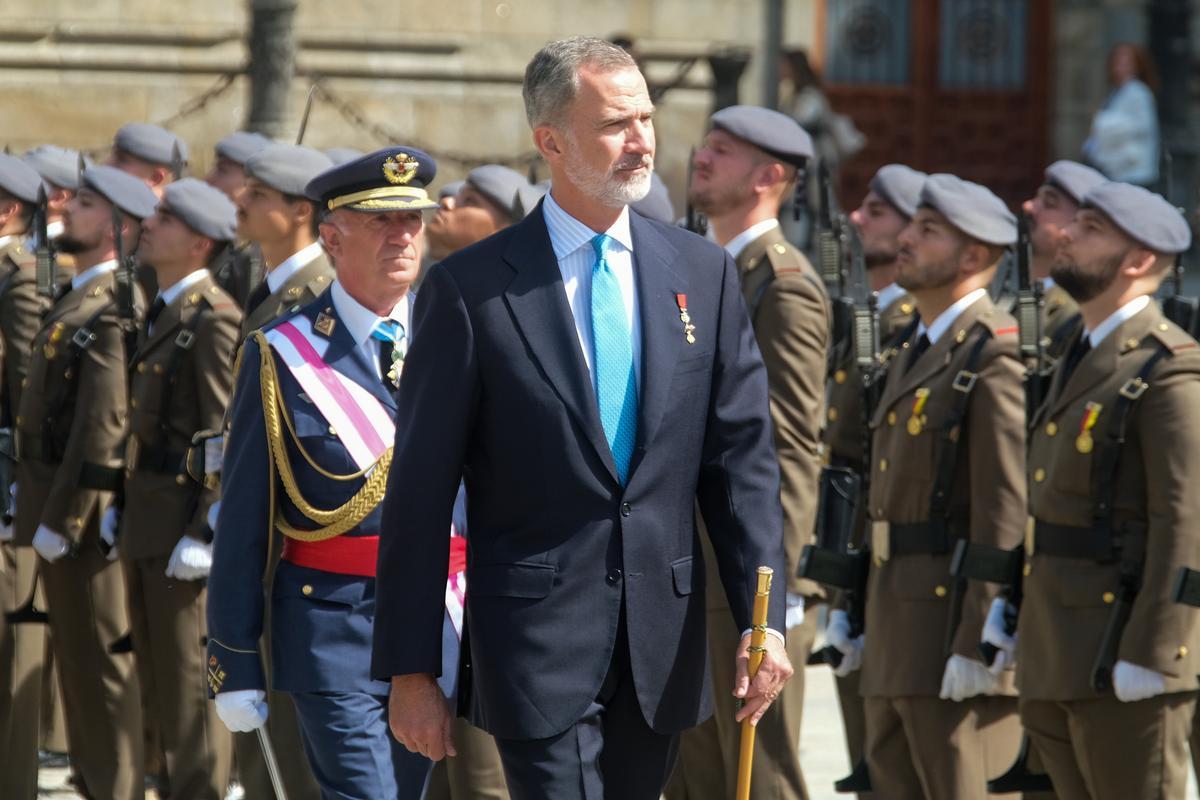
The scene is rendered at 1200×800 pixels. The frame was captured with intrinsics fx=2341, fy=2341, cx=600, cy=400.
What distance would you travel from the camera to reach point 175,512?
285 inches

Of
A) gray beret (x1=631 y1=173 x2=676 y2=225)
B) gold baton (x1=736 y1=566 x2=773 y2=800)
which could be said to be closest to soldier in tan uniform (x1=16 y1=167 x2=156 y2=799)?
gray beret (x1=631 y1=173 x2=676 y2=225)

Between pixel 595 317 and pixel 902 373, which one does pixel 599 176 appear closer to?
pixel 595 317

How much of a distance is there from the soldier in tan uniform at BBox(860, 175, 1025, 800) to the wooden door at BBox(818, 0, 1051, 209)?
13402 millimetres

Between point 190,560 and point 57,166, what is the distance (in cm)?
340

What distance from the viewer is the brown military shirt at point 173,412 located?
23.7ft

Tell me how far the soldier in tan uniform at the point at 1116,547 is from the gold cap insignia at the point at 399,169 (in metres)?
1.81

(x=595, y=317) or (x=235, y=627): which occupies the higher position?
(x=595, y=317)

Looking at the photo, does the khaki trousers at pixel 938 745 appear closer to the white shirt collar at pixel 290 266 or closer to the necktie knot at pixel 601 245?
the white shirt collar at pixel 290 266

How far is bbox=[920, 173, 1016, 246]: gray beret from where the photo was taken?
670 cm

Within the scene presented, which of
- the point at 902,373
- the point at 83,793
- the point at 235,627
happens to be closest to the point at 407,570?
the point at 235,627

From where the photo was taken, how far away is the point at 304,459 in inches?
207

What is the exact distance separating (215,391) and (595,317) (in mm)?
3193

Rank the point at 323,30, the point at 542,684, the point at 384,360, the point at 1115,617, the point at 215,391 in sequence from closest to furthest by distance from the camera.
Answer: the point at 542,684 → the point at 384,360 → the point at 1115,617 → the point at 215,391 → the point at 323,30

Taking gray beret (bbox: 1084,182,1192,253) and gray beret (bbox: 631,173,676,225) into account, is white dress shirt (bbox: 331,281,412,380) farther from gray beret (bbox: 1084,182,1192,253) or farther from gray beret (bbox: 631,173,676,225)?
gray beret (bbox: 631,173,676,225)
